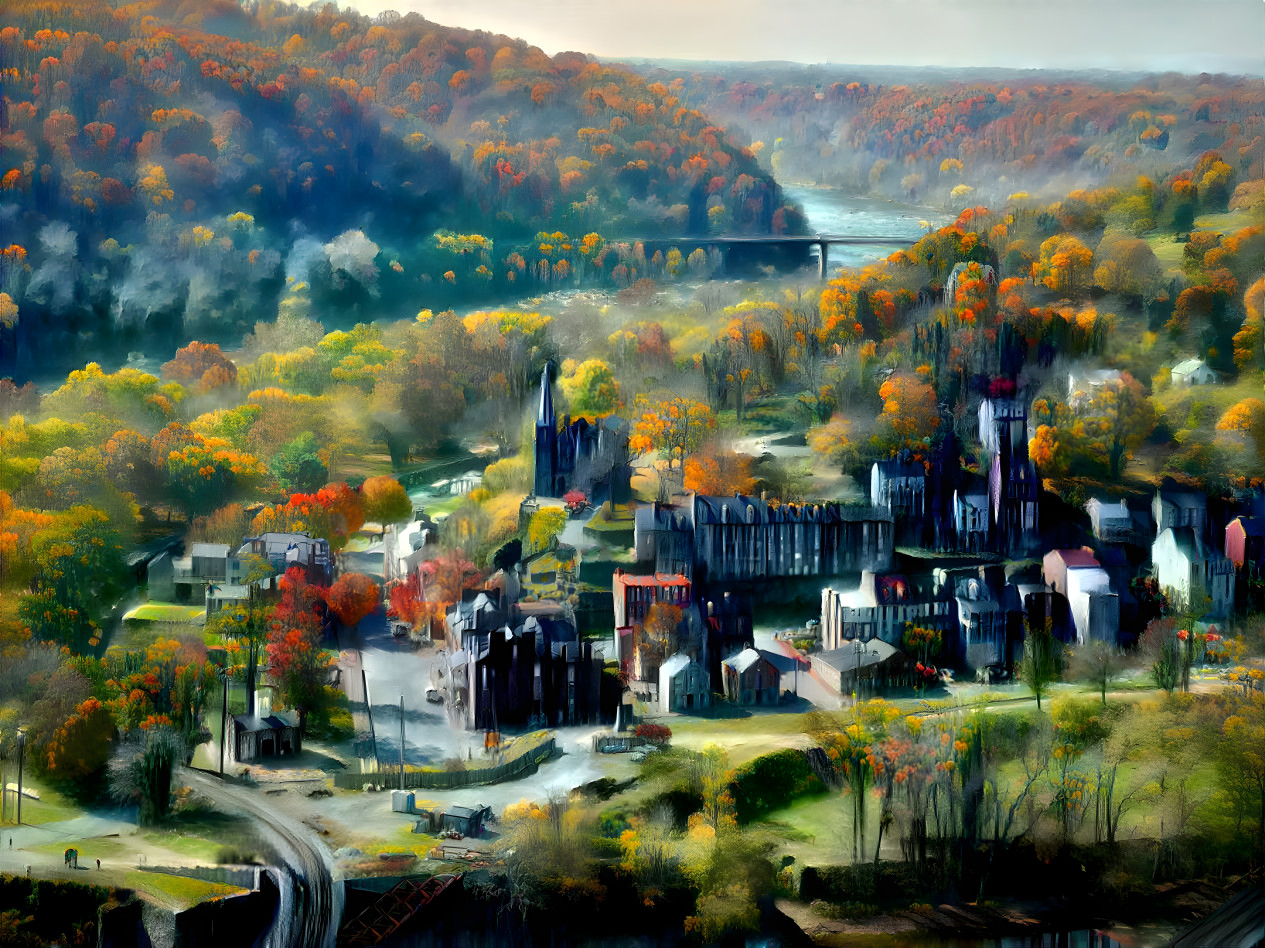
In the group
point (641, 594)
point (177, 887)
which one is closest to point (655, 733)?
point (641, 594)

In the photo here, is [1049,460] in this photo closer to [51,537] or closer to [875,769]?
[875,769]

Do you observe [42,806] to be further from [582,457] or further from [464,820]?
[582,457]

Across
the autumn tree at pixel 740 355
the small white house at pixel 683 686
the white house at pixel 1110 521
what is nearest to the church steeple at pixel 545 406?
the autumn tree at pixel 740 355

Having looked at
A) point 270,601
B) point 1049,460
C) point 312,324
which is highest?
point 312,324

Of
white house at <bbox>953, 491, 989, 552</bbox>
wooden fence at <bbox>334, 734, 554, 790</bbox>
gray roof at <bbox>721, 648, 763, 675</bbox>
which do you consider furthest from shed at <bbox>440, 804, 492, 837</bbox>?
white house at <bbox>953, 491, 989, 552</bbox>

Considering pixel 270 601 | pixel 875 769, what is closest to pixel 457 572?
pixel 270 601

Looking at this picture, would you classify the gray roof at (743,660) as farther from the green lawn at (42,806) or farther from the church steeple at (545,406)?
the green lawn at (42,806)

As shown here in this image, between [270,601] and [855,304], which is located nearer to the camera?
[270,601]
